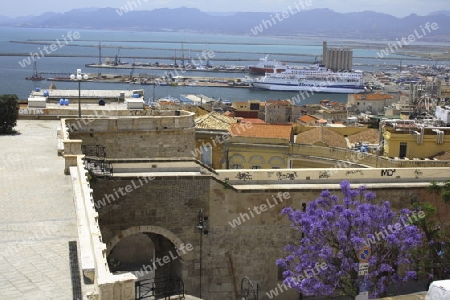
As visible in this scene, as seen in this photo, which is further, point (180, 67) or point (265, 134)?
point (180, 67)

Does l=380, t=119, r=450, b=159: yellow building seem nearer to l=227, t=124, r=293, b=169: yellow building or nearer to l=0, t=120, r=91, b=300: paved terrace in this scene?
l=227, t=124, r=293, b=169: yellow building

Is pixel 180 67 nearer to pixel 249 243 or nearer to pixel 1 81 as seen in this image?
pixel 1 81

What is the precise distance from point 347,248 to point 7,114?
9.86 meters

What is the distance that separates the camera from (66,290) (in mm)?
7617

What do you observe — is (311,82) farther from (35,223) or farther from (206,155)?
(35,223)

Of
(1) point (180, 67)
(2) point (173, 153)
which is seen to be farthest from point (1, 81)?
(2) point (173, 153)

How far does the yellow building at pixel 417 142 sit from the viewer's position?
21.5 meters

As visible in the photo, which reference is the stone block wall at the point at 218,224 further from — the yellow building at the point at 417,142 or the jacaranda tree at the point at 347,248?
the yellow building at the point at 417,142

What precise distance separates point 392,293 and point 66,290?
9068 mm

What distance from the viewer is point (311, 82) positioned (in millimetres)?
132875

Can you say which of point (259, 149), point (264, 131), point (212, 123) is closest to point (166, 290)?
point (259, 149)

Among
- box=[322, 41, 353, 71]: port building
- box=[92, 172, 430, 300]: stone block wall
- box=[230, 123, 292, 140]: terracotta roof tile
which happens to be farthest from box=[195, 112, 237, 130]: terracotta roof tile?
box=[322, 41, 353, 71]: port building

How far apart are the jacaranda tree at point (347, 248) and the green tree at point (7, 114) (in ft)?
27.9

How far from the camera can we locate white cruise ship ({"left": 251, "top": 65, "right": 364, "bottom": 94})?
431ft
